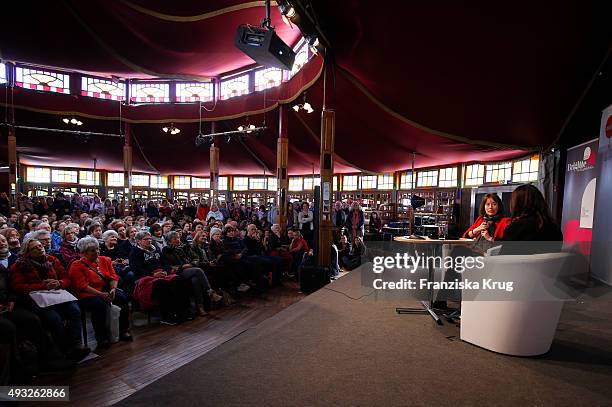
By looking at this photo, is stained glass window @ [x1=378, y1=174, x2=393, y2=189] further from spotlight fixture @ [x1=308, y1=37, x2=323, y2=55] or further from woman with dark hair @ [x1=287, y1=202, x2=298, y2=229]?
spotlight fixture @ [x1=308, y1=37, x2=323, y2=55]

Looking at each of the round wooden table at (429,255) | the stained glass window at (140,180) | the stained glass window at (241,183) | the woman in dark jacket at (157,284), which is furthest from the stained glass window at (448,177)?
the stained glass window at (140,180)

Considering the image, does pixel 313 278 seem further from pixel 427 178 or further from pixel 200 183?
pixel 200 183

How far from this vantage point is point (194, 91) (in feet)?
44.3

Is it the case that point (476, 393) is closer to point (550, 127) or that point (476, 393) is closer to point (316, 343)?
point (316, 343)

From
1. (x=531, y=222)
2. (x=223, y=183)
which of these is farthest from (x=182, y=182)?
(x=531, y=222)

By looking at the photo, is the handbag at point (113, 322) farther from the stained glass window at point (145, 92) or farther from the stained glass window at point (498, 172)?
the stained glass window at point (145, 92)

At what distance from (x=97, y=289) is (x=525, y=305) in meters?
3.70

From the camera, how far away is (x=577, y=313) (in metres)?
3.34

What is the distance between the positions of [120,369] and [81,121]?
11.8 metres

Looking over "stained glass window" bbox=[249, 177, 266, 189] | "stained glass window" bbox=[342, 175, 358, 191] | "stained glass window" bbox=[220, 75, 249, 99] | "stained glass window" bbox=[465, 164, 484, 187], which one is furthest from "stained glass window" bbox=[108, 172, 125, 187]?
"stained glass window" bbox=[465, 164, 484, 187]

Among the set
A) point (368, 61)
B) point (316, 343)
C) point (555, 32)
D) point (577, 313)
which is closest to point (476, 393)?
point (316, 343)

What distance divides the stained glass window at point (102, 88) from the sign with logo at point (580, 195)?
15099mm

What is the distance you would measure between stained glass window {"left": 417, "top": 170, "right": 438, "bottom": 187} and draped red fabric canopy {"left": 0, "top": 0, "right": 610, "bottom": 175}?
2.97 ft

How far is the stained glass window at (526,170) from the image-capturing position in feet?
27.1
